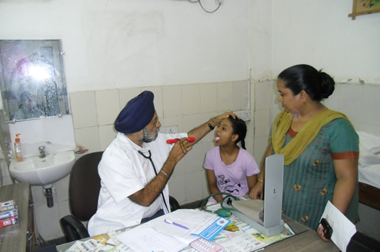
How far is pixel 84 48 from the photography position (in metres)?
2.35

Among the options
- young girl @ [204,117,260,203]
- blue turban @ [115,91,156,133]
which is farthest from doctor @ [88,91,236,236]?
young girl @ [204,117,260,203]

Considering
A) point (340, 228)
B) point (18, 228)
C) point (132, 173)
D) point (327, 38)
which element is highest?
point (327, 38)

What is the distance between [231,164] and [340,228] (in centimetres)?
103

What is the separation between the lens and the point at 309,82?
1468 mm

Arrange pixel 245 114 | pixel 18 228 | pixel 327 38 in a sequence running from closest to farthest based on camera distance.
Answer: pixel 18 228
pixel 327 38
pixel 245 114

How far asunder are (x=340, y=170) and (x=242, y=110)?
1752mm

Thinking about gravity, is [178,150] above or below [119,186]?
above

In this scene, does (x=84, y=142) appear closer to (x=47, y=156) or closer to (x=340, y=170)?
(x=47, y=156)

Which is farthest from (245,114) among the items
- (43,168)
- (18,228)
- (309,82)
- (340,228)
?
(18,228)

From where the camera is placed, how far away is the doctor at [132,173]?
1510 millimetres

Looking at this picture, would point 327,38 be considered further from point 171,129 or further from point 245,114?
point 171,129

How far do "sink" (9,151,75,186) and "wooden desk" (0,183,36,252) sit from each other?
159mm

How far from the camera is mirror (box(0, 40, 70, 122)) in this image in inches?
85.6

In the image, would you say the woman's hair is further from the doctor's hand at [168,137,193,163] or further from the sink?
the sink
